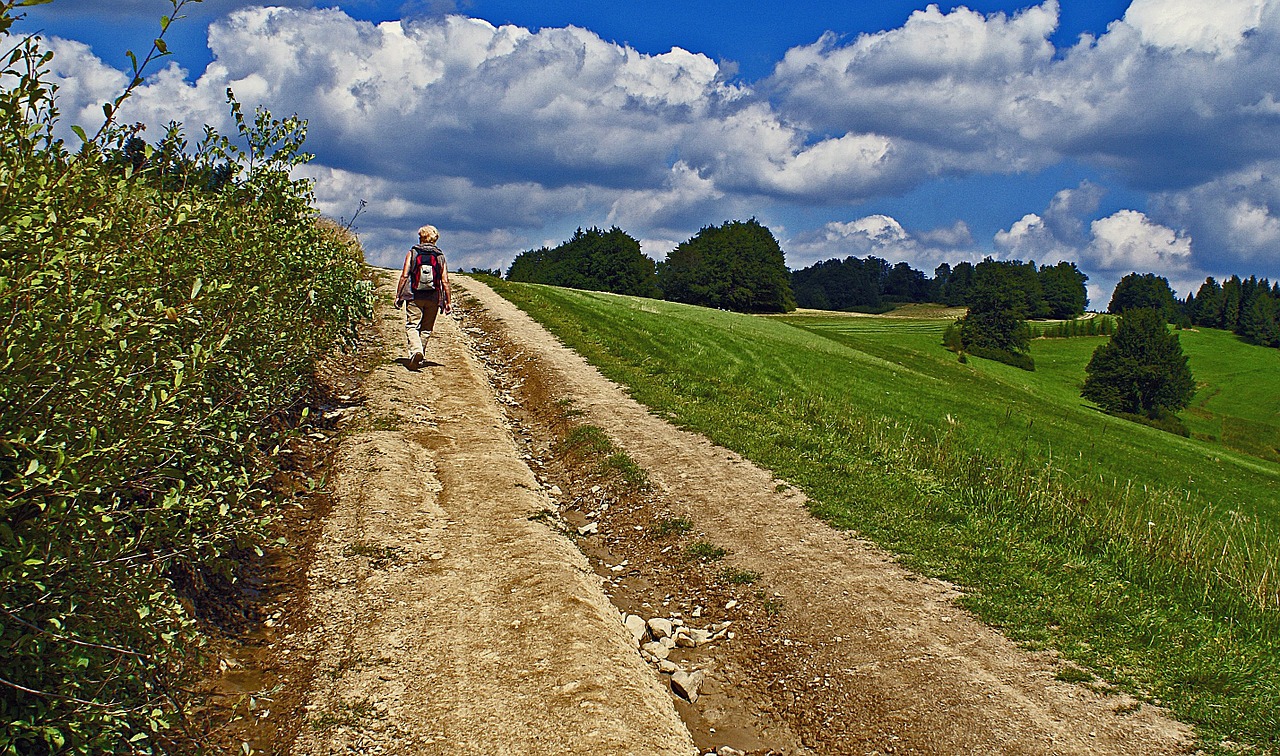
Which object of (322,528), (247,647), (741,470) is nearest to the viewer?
(247,647)

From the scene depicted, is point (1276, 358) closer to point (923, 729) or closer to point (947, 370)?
point (947, 370)

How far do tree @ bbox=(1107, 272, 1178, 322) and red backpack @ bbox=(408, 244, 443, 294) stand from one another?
158617 millimetres

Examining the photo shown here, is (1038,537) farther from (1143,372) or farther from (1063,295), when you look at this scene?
(1063,295)

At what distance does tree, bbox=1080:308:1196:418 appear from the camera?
80.7 metres

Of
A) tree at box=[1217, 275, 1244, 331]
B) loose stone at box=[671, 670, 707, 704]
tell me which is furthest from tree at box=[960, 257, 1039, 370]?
loose stone at box=[671, 670, 707, 704]

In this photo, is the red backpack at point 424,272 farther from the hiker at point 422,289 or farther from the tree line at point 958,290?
the tree line at point 958,290

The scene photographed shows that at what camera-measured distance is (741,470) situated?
1202 centimetres

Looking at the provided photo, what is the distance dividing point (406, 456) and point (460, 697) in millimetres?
5533

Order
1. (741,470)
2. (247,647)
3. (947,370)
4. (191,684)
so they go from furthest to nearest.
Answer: (947,370)
(741,470)
(247,647)
(191,684)

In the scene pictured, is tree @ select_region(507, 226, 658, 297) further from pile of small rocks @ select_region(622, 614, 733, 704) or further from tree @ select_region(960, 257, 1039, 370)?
pile of small rocks @ select_region(622, 614, 733, 704)

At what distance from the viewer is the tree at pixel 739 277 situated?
100938mm

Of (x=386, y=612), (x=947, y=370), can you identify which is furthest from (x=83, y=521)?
(x=947, y=370)

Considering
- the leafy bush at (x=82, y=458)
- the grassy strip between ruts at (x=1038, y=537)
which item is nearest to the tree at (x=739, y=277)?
the grassy strip between ruts at (x=1038, y=537)

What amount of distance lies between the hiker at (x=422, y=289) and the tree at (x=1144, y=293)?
158m
